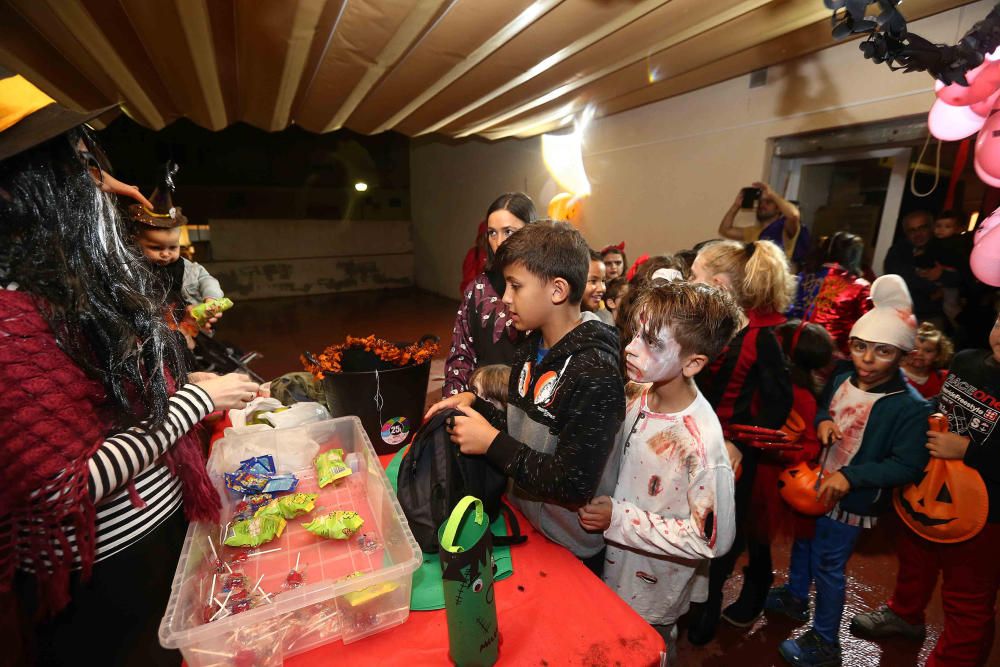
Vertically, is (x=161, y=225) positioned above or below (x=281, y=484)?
above

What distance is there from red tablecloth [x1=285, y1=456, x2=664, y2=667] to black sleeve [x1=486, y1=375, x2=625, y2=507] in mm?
214

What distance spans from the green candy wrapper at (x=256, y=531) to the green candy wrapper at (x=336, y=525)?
0.25 feet

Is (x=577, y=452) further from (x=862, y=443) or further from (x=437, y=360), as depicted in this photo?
(x=437, y=360)

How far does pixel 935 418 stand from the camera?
1616mm

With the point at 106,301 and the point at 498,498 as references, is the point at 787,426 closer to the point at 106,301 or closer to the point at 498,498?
the point at 498,498

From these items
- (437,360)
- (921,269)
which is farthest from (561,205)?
(921,269)

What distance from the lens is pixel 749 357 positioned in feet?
5.70

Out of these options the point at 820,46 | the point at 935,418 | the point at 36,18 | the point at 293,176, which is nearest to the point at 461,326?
the point at 935,418

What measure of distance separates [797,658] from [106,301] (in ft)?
8.67

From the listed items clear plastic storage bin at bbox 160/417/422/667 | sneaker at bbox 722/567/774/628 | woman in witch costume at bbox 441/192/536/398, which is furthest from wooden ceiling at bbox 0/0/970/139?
sneaker at bbox 722/567/774/628

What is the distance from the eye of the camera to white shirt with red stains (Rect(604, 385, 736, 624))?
1.20 metres

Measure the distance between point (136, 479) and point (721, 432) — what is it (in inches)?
60.4

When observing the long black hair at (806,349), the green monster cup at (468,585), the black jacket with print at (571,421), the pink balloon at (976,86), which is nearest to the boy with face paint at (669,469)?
the black jacket with print at (571,421)

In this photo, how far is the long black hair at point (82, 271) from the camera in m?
0.94
